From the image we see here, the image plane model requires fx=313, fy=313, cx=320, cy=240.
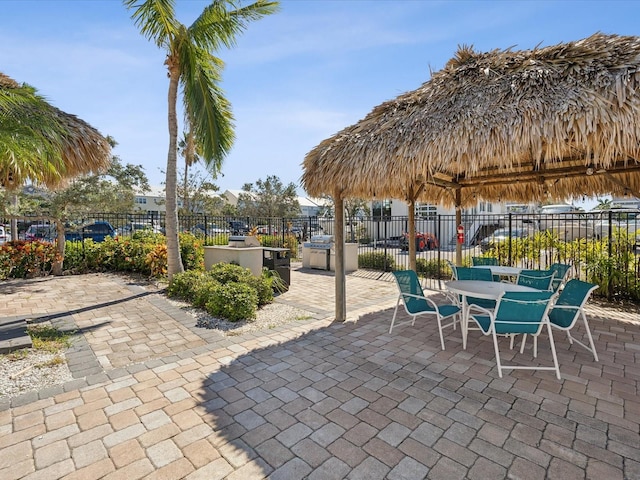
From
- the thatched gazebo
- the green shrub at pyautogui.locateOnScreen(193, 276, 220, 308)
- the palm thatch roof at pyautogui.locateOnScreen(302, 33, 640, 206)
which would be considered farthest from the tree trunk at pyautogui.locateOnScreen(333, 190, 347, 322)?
the green shrub at pyautogui.locateOnScreen(193, 276, 220, 308)

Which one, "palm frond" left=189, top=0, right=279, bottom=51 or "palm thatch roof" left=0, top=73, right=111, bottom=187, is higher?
"palm frond" left=189, top=0, right=279, bottom=51

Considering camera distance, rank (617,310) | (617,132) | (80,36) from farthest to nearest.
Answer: (617,310), (80,36), (617,132)

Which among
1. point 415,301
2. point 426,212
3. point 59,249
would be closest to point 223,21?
point 415,301

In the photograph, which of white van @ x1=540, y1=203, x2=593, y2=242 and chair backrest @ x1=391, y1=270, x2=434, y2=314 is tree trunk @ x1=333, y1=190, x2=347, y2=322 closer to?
chair backrest @ x1=391, y1=270, x2=434, y2=314

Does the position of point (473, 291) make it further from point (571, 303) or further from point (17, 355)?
point (17, 355)

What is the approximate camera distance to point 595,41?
3.93 meters

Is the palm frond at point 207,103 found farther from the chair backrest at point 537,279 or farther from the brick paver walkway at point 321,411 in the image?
the chair backrest at point 537,279

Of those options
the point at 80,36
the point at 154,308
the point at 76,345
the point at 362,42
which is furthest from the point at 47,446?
the point at 362,42

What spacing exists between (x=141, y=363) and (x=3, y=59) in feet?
20.4

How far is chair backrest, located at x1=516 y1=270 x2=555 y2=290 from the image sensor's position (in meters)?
5.15

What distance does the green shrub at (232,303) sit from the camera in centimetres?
539

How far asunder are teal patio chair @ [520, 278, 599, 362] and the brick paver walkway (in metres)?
0.27

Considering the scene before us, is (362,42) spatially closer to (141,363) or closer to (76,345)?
(141,363)

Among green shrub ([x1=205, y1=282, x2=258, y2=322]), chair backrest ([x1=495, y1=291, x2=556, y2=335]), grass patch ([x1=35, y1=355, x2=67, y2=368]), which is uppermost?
chair backrest ([x1=495, y1=291, x2=556, y2=335])
